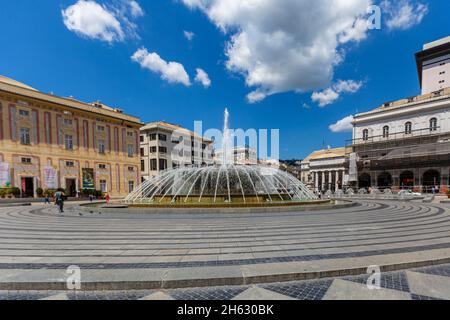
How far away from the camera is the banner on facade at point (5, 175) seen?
27.2 meters

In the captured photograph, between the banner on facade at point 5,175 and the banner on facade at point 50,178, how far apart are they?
387 centimetres

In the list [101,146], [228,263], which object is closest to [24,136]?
[101,146]

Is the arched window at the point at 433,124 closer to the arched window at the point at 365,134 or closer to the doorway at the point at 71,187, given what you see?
the arched window at the point at 365,134

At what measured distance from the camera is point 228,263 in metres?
4.61

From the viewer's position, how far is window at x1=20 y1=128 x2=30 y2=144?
29531mm

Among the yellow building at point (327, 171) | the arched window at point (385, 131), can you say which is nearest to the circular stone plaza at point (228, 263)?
the arched window at point (385, 131)

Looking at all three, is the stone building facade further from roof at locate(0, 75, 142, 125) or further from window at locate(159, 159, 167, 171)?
roof at locate(0, 75, 142, 125)

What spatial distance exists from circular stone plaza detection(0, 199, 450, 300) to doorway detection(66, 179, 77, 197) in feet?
98.8

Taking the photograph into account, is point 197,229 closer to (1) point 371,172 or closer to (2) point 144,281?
(2) point 144,281

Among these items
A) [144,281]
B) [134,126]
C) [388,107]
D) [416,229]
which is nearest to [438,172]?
[388,107]

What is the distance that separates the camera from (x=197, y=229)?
818 cm

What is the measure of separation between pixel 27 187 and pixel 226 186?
29.3 m

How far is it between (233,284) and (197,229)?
178 inches

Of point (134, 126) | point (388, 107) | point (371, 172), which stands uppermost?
point (388, 107)
